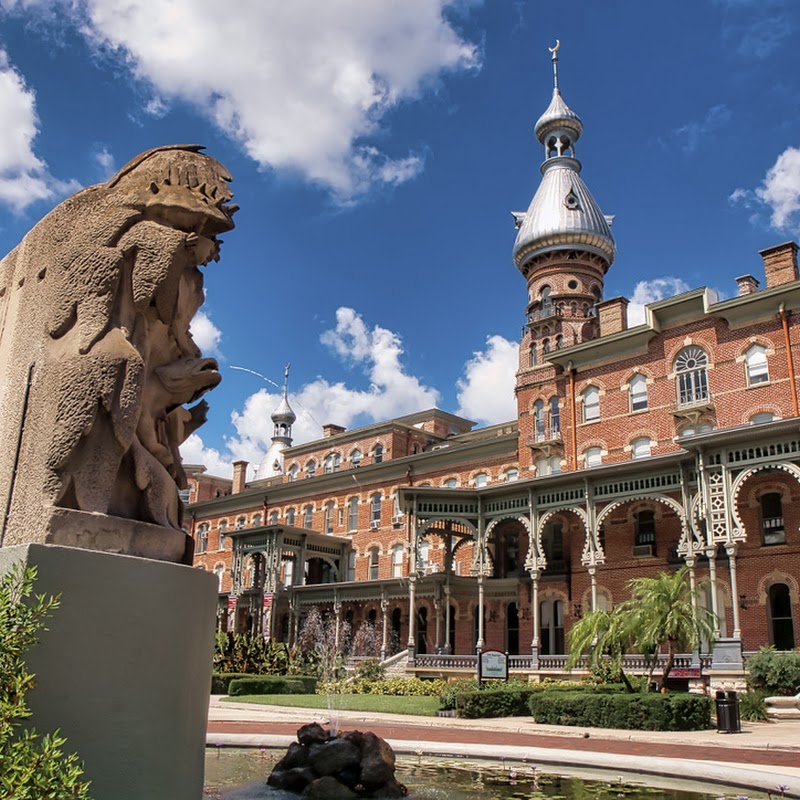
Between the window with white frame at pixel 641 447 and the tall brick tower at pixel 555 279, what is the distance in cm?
300

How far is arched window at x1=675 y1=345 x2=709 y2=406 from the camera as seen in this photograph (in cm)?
3275

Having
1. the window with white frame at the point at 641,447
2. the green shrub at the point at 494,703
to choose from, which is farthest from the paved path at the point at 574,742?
the window with white frame at the point at 641,447

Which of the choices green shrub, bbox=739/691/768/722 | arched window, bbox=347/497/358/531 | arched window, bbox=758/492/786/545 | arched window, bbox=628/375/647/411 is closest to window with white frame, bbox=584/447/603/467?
arched window, bbox=628/375/647/411

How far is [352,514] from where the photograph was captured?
49.7 m

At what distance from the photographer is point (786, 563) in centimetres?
2752

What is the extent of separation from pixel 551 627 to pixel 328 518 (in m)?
19.6

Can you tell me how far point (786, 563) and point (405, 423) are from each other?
31.8 metres

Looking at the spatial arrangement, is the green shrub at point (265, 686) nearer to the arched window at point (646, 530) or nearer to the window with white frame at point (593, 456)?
the arched window at point (646, 530)

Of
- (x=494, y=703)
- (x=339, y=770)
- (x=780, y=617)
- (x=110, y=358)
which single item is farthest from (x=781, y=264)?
(x=110, y=358)

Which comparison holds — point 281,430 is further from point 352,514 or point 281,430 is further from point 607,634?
point 607,634

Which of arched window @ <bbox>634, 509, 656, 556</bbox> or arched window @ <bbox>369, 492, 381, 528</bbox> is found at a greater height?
arched window @ <bbox>369, 492, 381, 528</bbox>

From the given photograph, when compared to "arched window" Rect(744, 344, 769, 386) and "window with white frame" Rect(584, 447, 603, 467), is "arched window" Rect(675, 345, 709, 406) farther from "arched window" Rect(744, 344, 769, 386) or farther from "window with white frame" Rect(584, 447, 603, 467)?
"window with white frame" Rect(584, 447, 603, 467)

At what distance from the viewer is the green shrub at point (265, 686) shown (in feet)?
80.5

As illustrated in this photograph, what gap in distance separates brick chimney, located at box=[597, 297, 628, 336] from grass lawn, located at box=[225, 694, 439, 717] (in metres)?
20.4
